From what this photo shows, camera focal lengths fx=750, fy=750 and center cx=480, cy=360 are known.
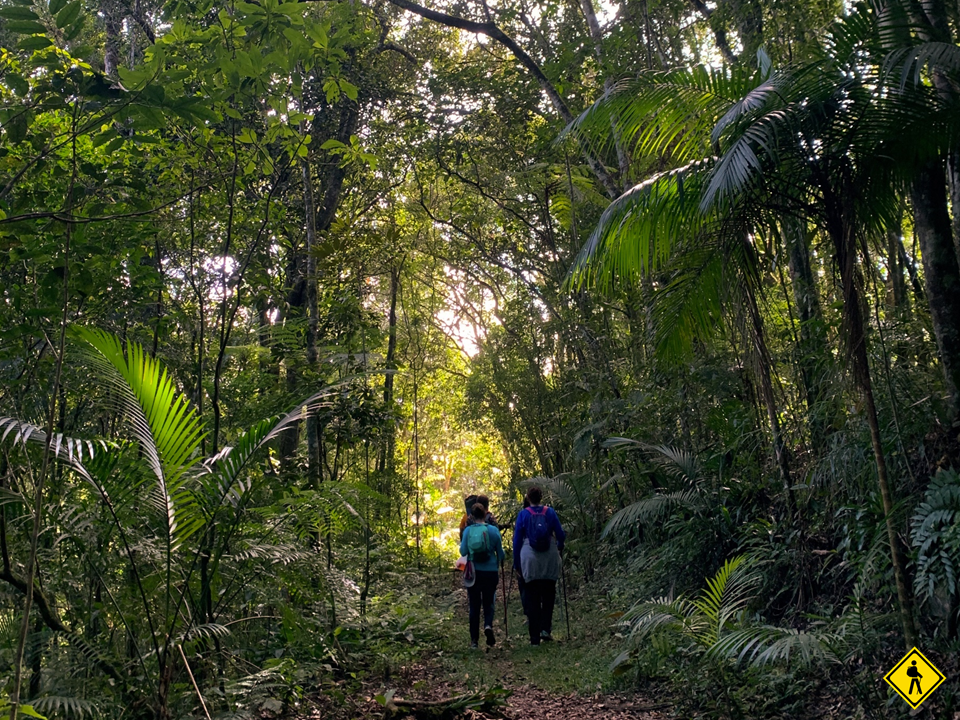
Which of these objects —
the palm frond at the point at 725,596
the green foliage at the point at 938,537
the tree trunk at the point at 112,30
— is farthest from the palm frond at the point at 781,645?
the tree trunk at the point at 112,30

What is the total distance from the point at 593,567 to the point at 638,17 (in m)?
7.89

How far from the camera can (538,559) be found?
8.03m

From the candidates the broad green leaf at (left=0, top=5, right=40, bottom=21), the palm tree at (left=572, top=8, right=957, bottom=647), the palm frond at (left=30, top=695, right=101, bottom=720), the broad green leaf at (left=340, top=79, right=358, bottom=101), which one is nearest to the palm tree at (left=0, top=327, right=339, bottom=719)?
the palm frond at (left=30, top=695, right=101, bottom=720)

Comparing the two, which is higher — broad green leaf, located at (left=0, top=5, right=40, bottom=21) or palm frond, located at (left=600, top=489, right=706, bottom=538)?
broad green leaf, located at (left=0, top=5, right=40, bottom=21)

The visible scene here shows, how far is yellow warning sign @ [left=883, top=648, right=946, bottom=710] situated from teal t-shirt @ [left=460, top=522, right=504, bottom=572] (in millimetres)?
5360

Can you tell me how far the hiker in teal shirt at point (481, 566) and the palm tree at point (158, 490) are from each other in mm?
4202

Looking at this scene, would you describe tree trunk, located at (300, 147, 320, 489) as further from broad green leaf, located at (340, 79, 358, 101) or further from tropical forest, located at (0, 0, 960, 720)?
broad green leaf, located at (340, 79, 358, 101)

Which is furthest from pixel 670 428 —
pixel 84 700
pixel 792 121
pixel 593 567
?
pixel 84 700

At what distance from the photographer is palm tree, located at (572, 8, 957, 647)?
13.6 ft

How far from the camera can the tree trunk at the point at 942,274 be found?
5.00 metres

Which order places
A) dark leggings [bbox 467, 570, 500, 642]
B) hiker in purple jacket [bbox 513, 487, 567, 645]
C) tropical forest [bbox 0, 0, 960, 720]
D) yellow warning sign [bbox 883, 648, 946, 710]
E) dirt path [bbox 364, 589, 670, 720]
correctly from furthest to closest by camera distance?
dark leggings [bbox 467, 570, 500, 642]
hiker in purple jacket [bbox 513, 487, 567, 645]
dirt path [bbox 364, 589, 670, 720]
tropical forest [bbox 0, 0, 960, 720]
yellow warning sign [bbox 883, 648, 946, 710]

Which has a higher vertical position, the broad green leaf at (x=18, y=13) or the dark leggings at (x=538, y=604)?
the broad green leaf at (x=18, y=13)

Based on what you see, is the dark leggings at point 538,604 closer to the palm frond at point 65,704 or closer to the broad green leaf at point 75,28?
the palm frond at point 65,704

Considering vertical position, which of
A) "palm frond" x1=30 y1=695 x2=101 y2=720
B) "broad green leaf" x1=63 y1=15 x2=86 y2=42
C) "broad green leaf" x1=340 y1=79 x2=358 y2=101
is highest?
"broad green leaf" x1=340 y1=79 x2=358 y2=101
